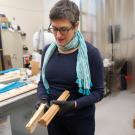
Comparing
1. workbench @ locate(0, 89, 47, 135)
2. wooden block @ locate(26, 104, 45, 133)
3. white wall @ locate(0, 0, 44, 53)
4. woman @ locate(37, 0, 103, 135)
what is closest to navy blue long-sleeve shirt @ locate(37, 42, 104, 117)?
woman @ locate(37, 0, 103, 135)

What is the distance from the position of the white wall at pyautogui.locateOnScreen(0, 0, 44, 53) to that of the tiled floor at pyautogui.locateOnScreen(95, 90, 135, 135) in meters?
2.50

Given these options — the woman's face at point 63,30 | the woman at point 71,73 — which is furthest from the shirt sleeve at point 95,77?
the woman's face at point 63,30

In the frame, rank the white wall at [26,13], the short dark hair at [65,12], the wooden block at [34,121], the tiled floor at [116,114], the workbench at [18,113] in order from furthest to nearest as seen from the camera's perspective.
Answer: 1. the white wall at [26,13]
2. the tiled floor at [116,114]
3. the workbench at [18,113]
4. the short dark hair at [65,12]
5. the wooden block at [34,121]

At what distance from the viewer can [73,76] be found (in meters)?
1.09

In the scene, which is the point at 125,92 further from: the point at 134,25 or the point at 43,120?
the point at 43,120

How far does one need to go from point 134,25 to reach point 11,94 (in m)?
2.80

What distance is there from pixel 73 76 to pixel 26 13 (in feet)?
13.7

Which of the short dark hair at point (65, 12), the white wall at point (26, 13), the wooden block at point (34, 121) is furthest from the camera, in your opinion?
the white wall at point (26, 13)

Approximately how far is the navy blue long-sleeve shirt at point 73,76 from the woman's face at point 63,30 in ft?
0.29

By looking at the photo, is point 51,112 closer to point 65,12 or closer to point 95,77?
point 95,77

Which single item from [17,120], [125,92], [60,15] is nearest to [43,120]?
[60,15]

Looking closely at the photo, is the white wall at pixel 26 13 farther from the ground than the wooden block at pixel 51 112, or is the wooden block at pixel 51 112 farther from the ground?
the white wall at pixel 26 13

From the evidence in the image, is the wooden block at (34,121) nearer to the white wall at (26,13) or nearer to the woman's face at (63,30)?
the woman's face at (63,30)

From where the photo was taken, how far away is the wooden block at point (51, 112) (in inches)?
35.5
